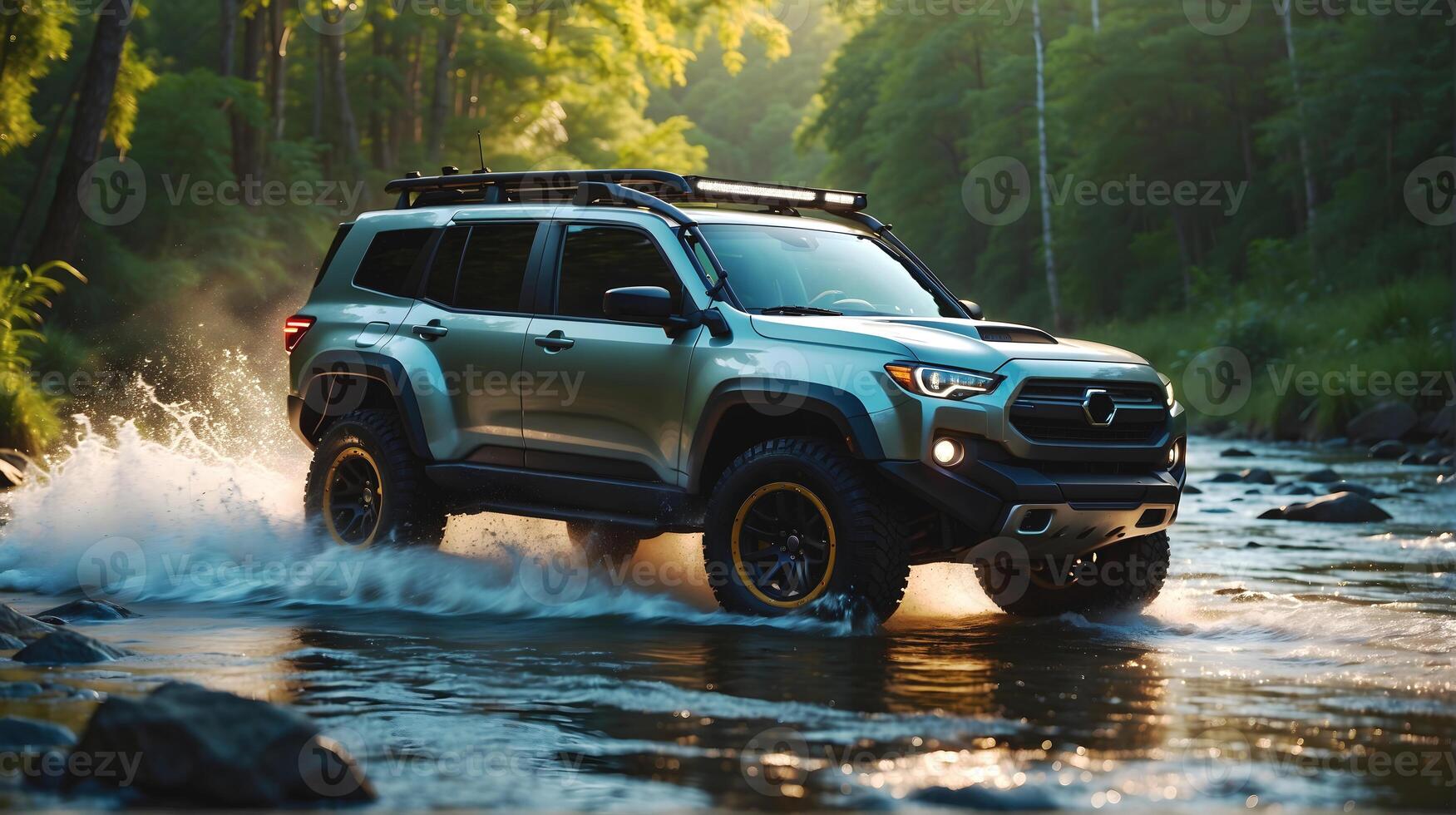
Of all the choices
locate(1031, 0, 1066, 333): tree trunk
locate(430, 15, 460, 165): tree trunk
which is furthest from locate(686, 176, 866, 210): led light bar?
locate(1031, 0, 1066, 333): tree trunk

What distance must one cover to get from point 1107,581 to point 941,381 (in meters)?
1.75

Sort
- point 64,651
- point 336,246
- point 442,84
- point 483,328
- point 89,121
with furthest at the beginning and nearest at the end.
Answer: point 442,84 < point 89,121 < point 336,246 < point 483,328 < point 64,651

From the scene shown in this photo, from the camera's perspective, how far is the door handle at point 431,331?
30.5 feet

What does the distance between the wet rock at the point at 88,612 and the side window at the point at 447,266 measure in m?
2.35

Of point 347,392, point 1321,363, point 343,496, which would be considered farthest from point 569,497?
point 1321,363

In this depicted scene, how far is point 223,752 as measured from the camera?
449 cm

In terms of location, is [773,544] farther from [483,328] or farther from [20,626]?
[20,626]

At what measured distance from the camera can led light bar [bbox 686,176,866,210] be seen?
8727mm

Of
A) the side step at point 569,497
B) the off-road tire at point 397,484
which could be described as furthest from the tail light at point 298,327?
the side step at point 569,497

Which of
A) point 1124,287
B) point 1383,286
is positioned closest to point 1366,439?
point 1383,286

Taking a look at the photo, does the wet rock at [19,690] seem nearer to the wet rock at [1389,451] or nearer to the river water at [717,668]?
the river water at [717,668]

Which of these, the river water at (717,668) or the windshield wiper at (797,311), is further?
the windshield wiper at (797,311)

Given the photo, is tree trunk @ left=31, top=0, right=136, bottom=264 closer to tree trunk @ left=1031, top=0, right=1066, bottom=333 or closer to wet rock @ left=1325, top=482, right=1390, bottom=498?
wet rock @ left=1325, top=482, right=1390, bottom=498

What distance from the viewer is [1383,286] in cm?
3281
